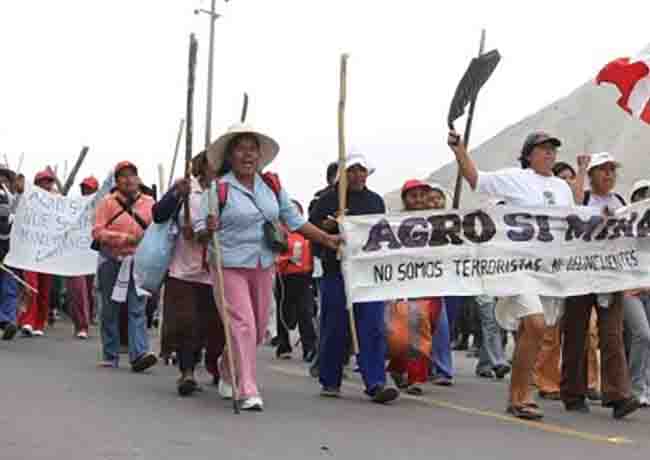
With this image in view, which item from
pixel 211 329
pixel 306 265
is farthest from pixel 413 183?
pixel 306 265

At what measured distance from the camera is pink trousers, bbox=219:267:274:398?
8.76m

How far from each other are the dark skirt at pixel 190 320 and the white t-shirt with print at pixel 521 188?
2.16 meters

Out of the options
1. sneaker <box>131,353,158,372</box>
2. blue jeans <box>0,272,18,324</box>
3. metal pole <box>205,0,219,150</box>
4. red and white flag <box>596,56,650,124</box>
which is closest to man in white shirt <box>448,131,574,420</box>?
red and white flag <box>596,56,650,124</box>

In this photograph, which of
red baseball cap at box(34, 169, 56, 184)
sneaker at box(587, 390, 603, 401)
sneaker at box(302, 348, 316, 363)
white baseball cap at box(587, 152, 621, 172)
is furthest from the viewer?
red baseball cap at box(34, 169, 56, 184)

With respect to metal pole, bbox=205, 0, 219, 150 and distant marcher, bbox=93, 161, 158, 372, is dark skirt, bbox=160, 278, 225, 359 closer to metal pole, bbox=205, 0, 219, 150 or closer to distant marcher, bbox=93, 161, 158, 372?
metal pole, bbox=205, 0, 219, 150

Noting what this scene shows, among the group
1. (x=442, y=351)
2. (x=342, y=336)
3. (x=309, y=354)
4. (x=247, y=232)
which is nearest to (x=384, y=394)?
(x=342, y=336)

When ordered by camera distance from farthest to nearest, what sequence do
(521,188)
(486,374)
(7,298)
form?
1. (7,298)
2. (486,374)
3. (521,188)

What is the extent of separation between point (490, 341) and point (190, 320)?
388 centimetres

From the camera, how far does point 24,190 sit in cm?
1518

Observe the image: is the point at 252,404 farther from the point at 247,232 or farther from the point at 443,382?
the point at 443,382

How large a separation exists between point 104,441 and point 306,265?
755 centimetres

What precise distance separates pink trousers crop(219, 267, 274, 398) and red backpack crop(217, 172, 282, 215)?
463mm

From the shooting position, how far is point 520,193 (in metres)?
9.09

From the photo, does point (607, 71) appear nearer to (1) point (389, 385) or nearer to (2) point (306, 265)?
(1) point (389, 385)
